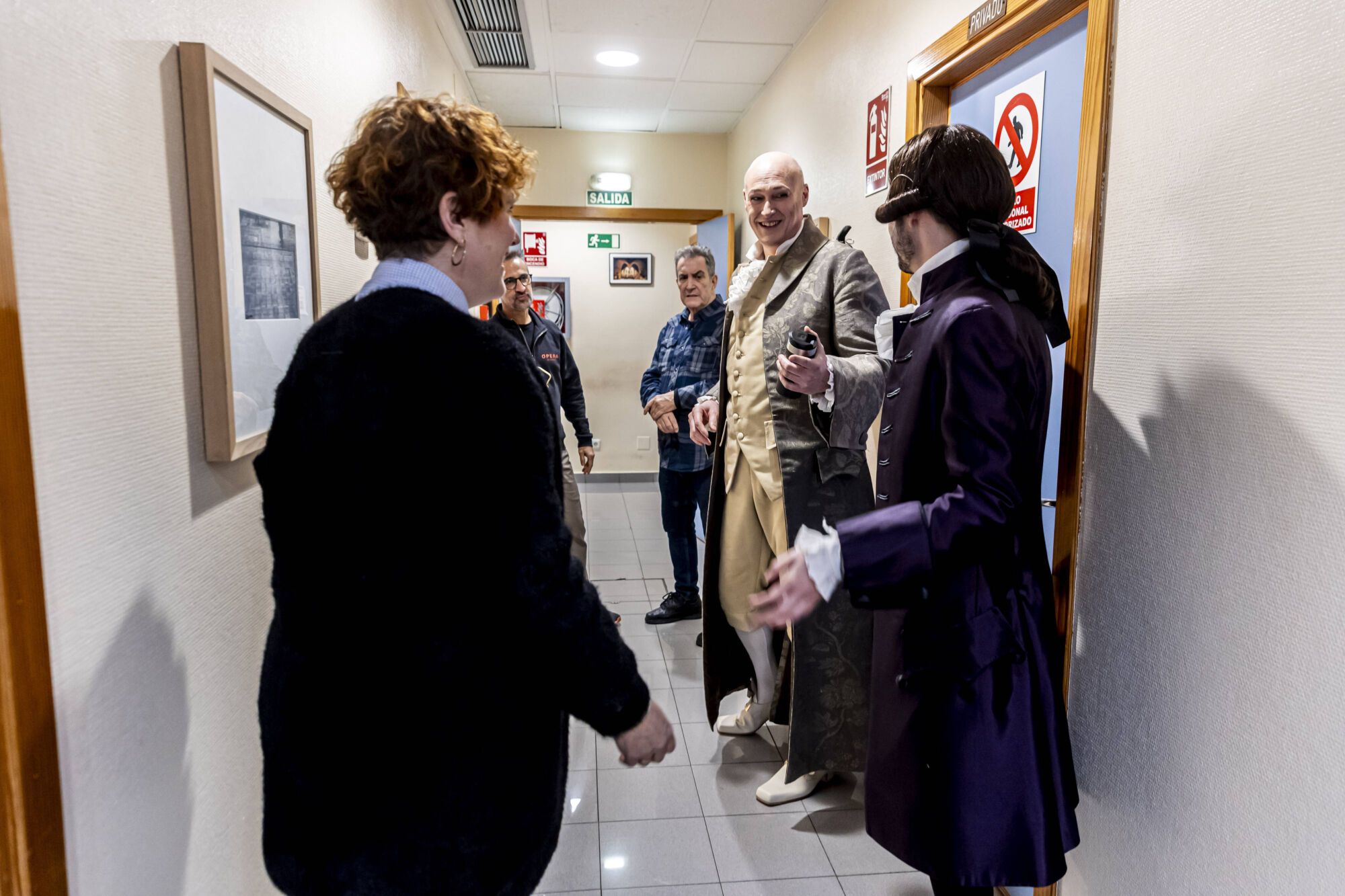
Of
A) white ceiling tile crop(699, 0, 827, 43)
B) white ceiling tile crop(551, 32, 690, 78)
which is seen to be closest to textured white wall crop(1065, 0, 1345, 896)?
white ceiling tile crop(699, 0, 827, 43)

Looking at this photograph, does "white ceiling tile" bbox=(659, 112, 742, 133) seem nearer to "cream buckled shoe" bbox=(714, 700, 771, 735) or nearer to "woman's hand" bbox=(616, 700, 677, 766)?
"cream buckled shoe" bbox=(714, 700, 771, 735)

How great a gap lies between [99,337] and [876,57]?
8.97 feet

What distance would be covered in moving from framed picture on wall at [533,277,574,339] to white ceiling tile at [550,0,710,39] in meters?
2.69

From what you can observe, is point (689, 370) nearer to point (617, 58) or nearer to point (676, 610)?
point (676, 610)

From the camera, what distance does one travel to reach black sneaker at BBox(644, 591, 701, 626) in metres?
3.67

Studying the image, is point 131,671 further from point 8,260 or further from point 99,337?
point 8,260

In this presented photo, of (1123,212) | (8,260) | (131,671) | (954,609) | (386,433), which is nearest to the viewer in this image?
(8,260)

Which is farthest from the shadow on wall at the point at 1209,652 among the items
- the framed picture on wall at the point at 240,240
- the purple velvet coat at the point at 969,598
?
the framed picture on wall at the point at 240,240

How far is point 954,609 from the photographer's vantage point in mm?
1288

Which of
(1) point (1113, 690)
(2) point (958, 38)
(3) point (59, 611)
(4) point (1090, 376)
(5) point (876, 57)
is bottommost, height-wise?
(1) point (1113, 690)

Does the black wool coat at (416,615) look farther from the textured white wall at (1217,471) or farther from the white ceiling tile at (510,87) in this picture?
the white ceiling tile at (510,87)

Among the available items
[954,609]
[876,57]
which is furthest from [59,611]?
[876,57]

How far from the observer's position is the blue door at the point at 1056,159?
1.80 m

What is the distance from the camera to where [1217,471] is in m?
1.23
